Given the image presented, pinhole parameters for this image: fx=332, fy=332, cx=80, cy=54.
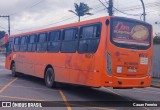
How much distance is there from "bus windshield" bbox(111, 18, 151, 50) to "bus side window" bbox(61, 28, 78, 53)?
2.15 metres

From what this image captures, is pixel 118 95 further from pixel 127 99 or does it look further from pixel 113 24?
pixel 113 24

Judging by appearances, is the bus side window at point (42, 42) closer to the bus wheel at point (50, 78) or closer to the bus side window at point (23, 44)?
the bus wheel at point (50, 78)

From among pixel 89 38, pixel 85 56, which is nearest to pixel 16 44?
pixel 85 56

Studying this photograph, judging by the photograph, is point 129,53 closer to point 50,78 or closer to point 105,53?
point 105,53

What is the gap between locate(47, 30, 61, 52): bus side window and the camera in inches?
606

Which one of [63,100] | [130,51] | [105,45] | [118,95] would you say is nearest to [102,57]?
[105,45]

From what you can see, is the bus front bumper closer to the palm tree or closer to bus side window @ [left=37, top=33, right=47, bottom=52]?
bus side window @ [left=37, top=33, right=47, bottom=52]

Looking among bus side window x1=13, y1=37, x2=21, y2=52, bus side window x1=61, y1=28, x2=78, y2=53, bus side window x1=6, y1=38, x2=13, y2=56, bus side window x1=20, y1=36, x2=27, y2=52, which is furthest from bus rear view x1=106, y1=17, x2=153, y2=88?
bus side window x1=6, y1=38, x2=13, y2=56

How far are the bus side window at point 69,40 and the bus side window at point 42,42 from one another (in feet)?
7.60

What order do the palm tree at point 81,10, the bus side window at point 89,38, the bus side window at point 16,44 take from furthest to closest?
the palm tree at point 81,10 < the bus side window at point 16,44 < the bus side window at point 89,38

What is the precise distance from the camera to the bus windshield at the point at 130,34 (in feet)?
39.4

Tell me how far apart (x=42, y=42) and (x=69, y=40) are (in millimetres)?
3435

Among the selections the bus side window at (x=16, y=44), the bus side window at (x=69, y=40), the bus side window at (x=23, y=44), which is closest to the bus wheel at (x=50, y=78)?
the bus side window at (x=69, y=40)

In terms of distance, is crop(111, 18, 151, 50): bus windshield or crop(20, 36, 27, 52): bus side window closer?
crop(111, 18, 151, 50): bus windshield
